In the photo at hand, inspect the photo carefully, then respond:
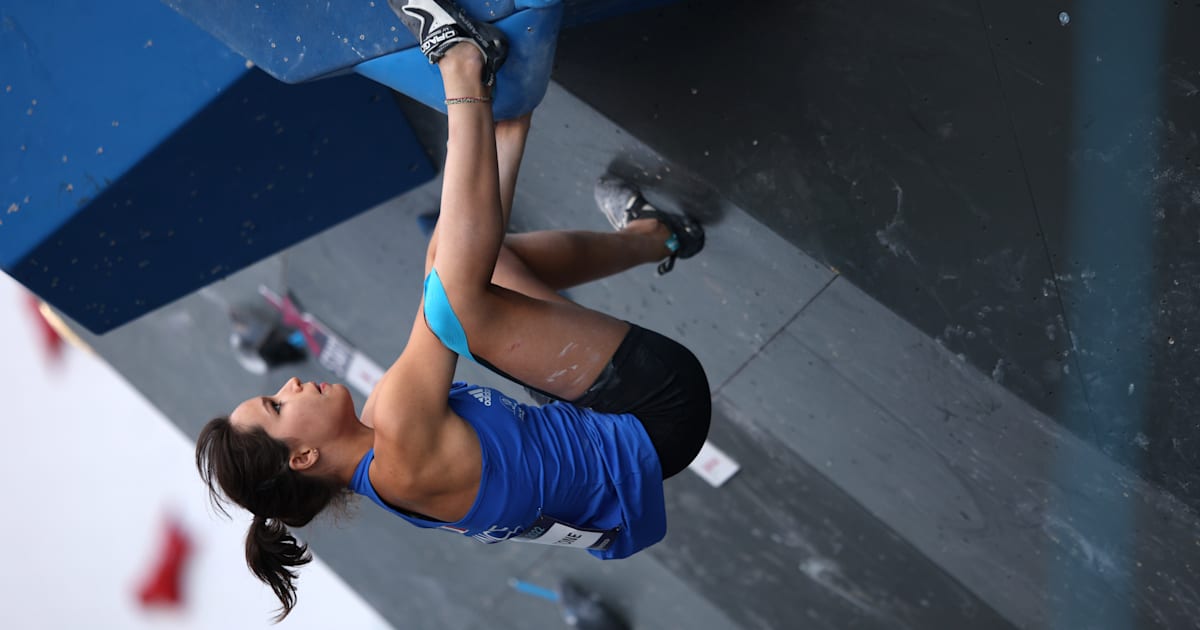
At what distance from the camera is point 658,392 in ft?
5.70

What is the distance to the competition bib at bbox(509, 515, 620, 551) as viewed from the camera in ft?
5.62

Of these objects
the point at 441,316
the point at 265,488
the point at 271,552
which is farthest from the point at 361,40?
the point at 271,552

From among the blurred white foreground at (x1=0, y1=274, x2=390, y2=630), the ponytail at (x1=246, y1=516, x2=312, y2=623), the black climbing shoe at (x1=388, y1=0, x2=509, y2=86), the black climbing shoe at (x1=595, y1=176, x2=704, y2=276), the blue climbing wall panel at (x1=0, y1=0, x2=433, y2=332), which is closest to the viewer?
the black climbing shoe at (x1=388, y1=0, x2=509, y2=86)

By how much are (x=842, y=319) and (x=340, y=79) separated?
3.55 ft

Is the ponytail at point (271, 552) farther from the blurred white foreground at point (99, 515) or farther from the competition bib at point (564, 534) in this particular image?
the blurred white foreground at point (99, 515)

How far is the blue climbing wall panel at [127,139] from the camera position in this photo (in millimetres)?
1885

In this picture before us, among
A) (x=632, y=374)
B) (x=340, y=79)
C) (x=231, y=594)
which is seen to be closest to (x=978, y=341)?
(x=632, y=374)

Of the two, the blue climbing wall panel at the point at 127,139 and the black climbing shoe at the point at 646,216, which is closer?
the blue climbing wall panel at the point at 127,139

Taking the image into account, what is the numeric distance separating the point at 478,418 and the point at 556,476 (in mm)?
148

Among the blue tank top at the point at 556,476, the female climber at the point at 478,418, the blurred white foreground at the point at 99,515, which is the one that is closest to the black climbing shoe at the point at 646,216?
the female climber at the point at 478,418

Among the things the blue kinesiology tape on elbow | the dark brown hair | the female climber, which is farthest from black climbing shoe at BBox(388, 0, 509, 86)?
the dark brown hair

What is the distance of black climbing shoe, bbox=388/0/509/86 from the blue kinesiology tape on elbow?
11.4 inches

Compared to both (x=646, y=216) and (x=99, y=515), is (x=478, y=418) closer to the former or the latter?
(x=646, y=216)

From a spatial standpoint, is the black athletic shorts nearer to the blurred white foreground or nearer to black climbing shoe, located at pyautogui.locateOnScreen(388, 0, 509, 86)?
black climbing shoe, located at pyautogui.locateOnScreen(388, 0, 509, 86)
